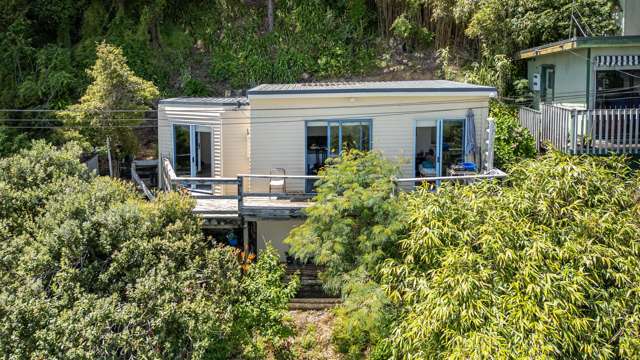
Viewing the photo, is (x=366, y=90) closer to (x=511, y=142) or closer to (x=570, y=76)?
(x=511, y=142)

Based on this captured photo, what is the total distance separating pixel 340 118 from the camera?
15.4 metres

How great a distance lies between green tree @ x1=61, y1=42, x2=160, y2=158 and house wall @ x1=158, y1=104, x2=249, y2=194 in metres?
2.07

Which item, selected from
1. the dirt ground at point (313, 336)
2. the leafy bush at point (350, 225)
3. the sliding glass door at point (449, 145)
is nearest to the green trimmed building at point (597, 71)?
the sliding glass door at point (449, 145)

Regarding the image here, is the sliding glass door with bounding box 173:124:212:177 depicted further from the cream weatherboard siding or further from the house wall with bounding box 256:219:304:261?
the house wall with bounding box 256:219:304:261

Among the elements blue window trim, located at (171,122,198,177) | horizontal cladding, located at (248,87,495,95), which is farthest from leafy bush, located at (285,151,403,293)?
blue window trim, located at (171,122,198,177)

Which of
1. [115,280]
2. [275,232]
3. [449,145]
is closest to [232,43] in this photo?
[275,232]

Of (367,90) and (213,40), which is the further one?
(213,40)

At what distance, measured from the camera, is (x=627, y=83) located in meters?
17.0

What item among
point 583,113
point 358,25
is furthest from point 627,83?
point 358,25

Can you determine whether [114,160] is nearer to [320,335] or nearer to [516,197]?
[320,335]

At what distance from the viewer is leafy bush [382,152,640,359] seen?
32.2 feet

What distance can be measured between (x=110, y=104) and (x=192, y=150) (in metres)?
3.05

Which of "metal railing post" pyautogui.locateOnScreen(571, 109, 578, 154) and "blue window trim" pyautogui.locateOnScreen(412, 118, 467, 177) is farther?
"blue window trim" pyautogui.locateOnScreen(412, 118, 467, 177)

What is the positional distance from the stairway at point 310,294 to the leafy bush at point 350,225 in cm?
140
